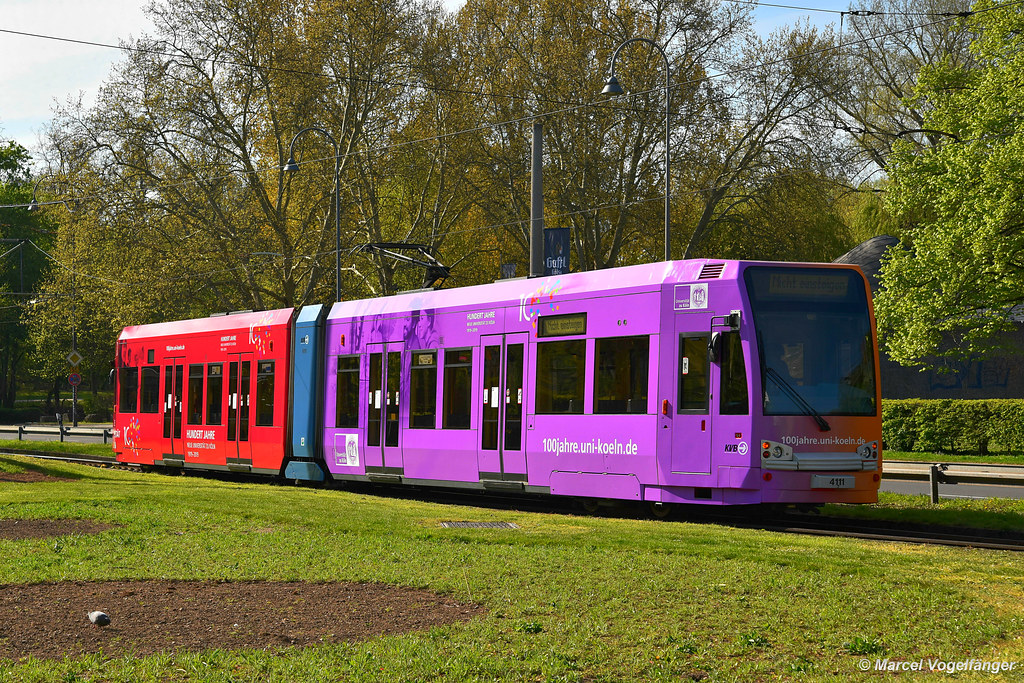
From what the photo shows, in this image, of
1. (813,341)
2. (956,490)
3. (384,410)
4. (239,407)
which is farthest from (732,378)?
(239,407)

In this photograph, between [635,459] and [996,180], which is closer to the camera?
[635,459]

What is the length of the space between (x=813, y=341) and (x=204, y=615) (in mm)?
9010

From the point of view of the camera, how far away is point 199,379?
25.7m

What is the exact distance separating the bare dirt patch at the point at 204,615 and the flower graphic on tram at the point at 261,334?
14.3m

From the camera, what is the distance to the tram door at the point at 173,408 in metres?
26.4

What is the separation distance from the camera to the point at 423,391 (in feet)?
64.2

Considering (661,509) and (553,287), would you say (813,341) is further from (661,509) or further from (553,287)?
(553,287)

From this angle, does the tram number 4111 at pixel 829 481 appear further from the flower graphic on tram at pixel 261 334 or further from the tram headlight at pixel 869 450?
the flower graphic on tram at pixel 261 334

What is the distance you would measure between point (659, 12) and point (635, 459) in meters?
31.6

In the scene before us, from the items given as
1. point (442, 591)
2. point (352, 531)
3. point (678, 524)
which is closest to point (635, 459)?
point (678, 524)

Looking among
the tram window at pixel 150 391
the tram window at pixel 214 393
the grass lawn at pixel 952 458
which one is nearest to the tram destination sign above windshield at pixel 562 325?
the tram window at pixel 214 393

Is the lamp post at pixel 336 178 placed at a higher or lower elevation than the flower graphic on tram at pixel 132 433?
higher

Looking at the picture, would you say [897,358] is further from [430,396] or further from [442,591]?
[442,591]

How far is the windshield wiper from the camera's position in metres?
14.6
